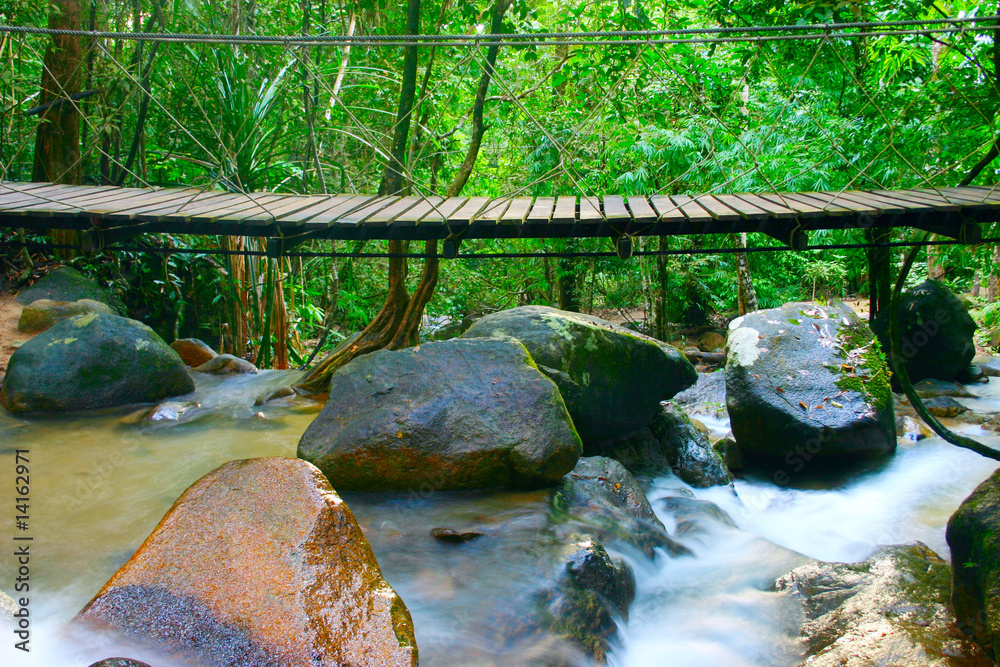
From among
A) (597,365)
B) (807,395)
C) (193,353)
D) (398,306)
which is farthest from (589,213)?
(193,353)

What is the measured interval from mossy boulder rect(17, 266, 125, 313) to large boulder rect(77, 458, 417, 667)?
4.60 meters

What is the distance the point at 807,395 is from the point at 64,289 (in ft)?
20.2

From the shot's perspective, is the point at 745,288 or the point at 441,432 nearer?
the point at 441,432

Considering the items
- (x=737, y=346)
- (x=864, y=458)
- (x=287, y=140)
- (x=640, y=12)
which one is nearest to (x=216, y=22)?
(x=287, y=140)

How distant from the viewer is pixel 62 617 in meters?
2.10

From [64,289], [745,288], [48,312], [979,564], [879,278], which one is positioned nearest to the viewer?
[979,564]

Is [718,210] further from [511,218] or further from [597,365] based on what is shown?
[597,365]

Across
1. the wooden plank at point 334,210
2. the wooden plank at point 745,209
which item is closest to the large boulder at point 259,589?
the wooden plank at point 334,210

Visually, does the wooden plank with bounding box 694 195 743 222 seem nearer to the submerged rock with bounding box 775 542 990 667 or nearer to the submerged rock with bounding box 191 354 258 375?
the submerged rock with bounding box 775 542 990 667

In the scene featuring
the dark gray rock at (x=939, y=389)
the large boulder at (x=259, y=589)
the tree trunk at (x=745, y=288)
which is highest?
the tree trunk at (x=745, y=288)

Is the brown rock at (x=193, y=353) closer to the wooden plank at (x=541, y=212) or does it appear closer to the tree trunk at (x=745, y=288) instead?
the wooden plank at (x=541, y=212)

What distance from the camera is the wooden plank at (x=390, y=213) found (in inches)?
108

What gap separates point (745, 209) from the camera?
110 inches

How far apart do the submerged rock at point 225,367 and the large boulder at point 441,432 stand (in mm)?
2813
